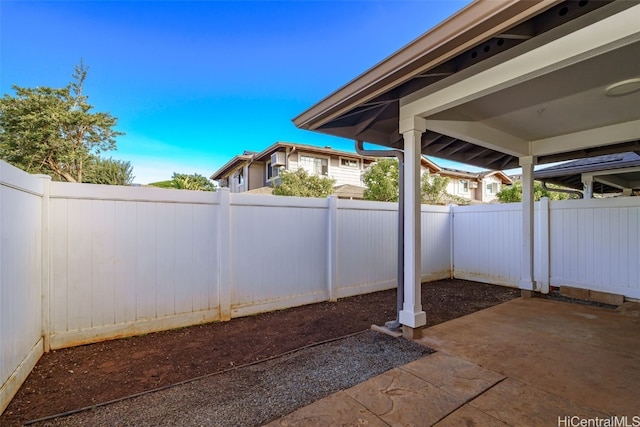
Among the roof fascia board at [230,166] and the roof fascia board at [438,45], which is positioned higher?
the roof fascia board at [230,166]

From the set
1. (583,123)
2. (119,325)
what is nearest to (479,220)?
(583,123)

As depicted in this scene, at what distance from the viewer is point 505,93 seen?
3133 mm

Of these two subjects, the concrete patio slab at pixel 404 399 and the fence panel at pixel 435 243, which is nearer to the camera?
the concrete patio slab at pixel 404 399

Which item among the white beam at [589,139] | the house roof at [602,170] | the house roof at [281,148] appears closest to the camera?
the white beam at [589,139]

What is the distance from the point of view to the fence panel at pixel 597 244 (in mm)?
4742

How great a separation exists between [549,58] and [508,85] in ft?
1.20

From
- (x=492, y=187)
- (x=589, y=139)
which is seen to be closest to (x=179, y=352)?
(x=589, y=139)

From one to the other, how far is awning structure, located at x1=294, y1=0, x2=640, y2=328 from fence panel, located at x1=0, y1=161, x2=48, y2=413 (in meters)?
2.72

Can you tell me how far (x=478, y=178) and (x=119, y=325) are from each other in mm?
22136

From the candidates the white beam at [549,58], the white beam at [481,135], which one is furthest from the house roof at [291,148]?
the white beam at [549,58]

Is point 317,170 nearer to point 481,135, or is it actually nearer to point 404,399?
point 481,135

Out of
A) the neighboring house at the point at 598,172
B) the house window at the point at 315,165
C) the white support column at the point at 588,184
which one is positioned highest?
the house window at the point at 315,165

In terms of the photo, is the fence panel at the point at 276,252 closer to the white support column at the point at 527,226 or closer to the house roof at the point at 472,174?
the white support column at the point at 527,226

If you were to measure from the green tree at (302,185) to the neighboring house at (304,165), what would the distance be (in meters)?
0.99
